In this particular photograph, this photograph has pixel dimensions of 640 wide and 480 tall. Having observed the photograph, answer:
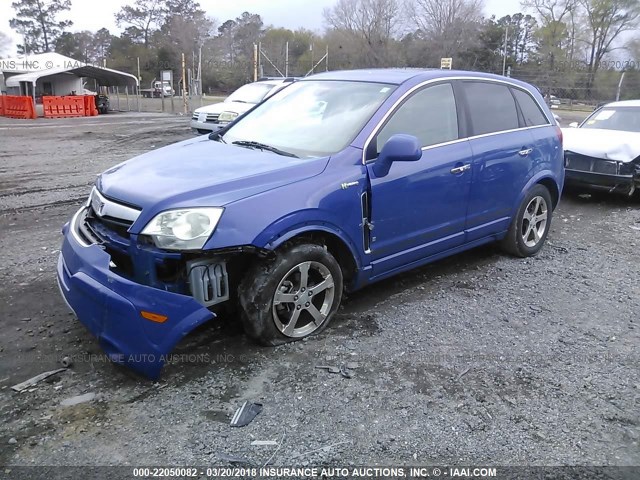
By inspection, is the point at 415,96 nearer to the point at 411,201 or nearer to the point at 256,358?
the point at 411,201

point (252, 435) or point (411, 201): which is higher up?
point (411, 201)

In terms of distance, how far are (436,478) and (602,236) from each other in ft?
17.0

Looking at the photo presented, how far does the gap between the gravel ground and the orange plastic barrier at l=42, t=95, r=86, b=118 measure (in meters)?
24.8

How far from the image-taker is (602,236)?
6.65m

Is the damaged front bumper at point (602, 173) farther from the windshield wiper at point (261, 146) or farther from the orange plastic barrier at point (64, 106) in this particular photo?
the orange plastic barrier at point (64, 106)

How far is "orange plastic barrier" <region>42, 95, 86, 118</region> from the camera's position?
26812 mm

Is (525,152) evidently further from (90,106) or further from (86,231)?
(90,106)

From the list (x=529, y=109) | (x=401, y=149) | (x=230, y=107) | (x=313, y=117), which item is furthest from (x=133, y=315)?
(x=230, y=107)

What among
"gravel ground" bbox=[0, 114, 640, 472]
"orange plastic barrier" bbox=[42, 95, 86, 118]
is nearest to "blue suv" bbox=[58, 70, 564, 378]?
"gravel ground" bbox=[0, 114, 640, 472]

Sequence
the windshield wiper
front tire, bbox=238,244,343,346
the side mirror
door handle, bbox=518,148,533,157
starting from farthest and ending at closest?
1. door handle, bbox=518,148,533,157
2. the windshield wiper
3. the side mirror
4. front tire, bbox=238,244,343,346

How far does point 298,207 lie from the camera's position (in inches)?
135

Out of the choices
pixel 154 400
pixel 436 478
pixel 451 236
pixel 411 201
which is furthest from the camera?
pixel 451 236

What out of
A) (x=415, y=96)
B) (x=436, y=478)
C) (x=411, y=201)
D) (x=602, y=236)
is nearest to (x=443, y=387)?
(x=436, y=478)

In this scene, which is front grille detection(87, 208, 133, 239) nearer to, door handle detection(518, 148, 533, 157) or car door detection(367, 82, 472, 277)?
car door detection(367, 82, 472, 277)
